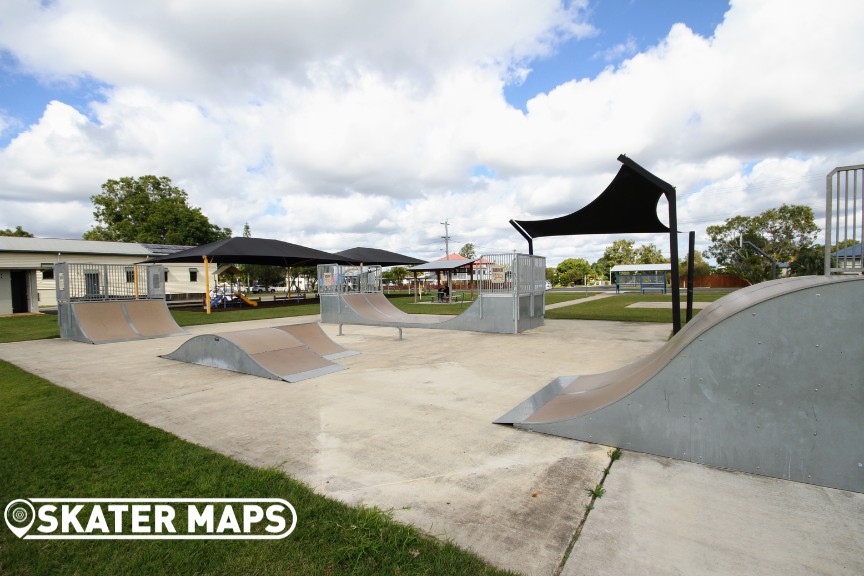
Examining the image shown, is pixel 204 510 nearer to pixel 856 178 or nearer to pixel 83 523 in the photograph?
pixel 83 523

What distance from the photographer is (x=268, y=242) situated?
2686 centimetres

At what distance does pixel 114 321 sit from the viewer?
12.6 m

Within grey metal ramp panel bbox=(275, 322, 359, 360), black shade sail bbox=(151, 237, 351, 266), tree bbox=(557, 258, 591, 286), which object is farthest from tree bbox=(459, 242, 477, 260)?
grey metal ramp panel bbox=(275, 322, 359, 360)

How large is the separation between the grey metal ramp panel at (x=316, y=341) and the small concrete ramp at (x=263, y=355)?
19.5 inches

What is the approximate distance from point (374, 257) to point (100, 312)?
21856 millimetres

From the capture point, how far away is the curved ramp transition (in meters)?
12.2

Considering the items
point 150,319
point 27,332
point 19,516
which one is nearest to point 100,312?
point 150,319

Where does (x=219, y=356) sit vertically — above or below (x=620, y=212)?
below

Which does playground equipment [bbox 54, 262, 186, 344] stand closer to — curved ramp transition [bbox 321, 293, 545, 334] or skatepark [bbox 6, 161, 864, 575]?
curved ramp transition [bbox 321, 293, 545, 334]

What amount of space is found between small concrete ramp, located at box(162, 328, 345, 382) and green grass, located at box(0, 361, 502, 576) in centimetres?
239

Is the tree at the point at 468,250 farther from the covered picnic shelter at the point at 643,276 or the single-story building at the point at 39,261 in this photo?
A: the single-story building at the point at 39,261

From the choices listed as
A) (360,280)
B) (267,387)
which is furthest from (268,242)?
(267,387)

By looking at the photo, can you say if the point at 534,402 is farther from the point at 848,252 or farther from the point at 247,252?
the point at 247,252

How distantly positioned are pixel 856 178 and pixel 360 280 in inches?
576
